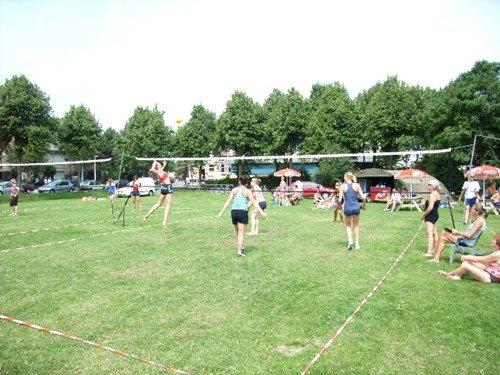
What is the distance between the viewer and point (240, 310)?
219 inches

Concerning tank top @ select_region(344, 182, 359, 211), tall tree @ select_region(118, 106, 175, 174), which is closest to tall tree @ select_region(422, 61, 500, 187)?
tank top @ select_region(344, 182, 359, 211)

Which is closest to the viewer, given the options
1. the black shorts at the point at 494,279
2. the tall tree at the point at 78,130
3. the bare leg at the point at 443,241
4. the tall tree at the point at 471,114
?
the black shorts at the point at 494,279

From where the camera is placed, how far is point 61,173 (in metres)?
74.5

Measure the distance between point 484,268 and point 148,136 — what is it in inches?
1737

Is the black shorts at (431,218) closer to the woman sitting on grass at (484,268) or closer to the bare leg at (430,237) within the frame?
the bare leg at (430,237)

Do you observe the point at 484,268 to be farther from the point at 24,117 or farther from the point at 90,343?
the point at 24,117

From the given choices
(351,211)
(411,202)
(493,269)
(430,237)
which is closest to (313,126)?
(411,202)

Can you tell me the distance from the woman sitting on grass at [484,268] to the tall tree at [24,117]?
3850cm

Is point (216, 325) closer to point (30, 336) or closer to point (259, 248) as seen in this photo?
point (30, 336)

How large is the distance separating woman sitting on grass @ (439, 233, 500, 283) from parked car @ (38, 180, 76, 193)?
4139 centimetres

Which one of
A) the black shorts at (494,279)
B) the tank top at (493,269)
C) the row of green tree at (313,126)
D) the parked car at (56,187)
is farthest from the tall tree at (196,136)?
the black shorts at (494,279)

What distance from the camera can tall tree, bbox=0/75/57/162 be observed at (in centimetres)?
3635

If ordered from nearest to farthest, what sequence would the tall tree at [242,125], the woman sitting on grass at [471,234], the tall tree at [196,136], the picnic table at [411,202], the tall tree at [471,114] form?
the woman sitting on grass at [471,234], the picnic table at [411,202], the tall tree at [471,114], the tall tree at [242,125], the tall tree at [196,136]

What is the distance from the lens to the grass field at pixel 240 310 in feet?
13.6
